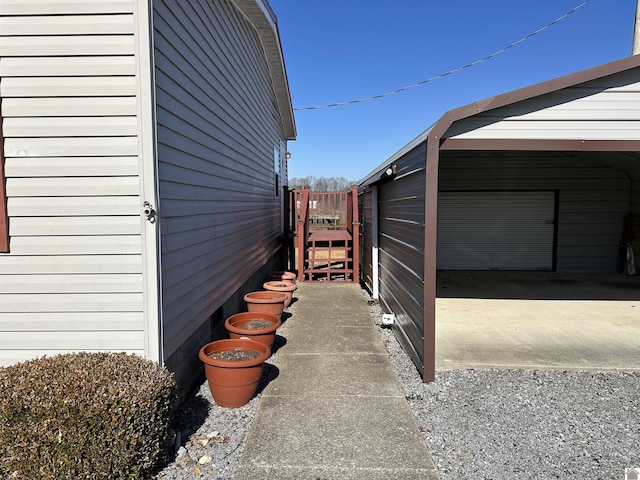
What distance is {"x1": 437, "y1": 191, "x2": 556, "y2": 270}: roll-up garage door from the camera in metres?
9.93

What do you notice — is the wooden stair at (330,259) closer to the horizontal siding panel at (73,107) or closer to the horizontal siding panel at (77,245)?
the horizontal siding panel at (77,245)

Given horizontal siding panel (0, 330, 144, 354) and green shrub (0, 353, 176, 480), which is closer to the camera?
green shrub (0, 353, 176, 480)

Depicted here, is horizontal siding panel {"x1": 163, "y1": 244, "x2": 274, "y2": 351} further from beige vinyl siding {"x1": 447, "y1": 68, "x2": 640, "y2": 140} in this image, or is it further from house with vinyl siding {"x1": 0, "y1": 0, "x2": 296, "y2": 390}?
beige vinyl siding {"x1": 447, "y1": 68, "x2": 640, "y2": 140}

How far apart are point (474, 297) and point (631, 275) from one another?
510 cm

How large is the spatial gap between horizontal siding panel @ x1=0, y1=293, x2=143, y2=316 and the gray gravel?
1.01 metres

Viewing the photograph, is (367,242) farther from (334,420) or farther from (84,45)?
(84,45)

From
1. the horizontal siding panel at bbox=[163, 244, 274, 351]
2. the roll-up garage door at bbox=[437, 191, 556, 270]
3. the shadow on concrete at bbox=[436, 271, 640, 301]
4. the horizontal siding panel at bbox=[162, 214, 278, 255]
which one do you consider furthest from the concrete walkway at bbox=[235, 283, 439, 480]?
the roll-up garage door at bbox=[437, 191, 556, 270]

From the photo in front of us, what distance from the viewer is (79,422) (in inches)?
79.8

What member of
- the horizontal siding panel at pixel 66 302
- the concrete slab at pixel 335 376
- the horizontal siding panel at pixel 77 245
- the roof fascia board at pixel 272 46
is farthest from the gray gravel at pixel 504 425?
the roof fascia board at pixel 272 46

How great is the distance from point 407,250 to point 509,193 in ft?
22.5

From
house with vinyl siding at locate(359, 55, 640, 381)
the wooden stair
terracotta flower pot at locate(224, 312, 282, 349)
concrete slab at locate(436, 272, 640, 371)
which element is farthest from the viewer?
the wooden stair

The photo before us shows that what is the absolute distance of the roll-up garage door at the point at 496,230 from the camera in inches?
391

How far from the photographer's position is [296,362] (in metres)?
4.17

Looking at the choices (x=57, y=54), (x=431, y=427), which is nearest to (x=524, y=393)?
(x=431, y=427)
